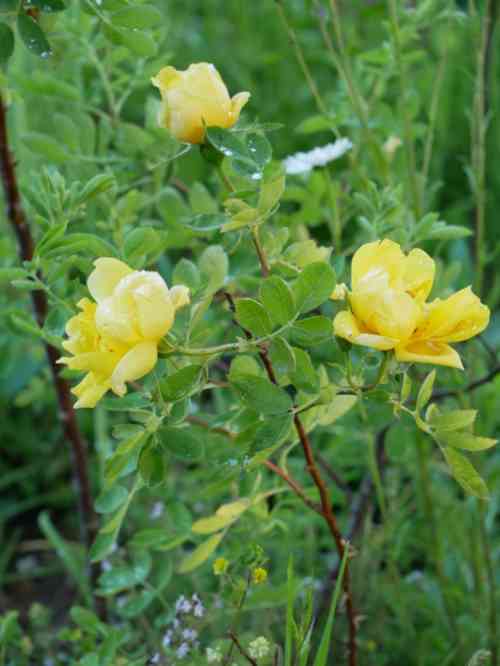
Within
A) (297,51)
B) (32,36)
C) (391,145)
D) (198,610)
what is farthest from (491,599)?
(32,36)

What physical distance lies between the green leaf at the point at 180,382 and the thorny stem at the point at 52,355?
0.40 m

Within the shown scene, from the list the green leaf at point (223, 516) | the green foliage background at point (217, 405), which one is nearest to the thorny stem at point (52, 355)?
the green foliage background at point (217, 405)

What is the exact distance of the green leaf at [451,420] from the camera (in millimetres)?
902

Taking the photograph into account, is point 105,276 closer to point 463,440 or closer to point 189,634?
point 463,440

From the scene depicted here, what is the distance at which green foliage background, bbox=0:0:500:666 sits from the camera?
1047 mm

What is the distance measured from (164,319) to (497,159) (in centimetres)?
168

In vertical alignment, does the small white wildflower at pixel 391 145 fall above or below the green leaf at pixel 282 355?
below

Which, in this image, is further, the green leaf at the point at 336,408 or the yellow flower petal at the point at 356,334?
the green leaf at the point at 336,408

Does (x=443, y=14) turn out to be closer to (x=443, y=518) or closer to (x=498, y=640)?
(x=443, y=518)

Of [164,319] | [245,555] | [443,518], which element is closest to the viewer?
[164,319]

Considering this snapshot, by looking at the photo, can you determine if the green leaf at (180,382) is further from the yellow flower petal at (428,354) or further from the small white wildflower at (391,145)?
the small white wildflower at (391,145)

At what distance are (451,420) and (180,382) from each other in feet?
0.76

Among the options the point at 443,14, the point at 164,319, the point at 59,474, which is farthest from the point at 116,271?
the point at 59,474

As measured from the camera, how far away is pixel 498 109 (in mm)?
2316
